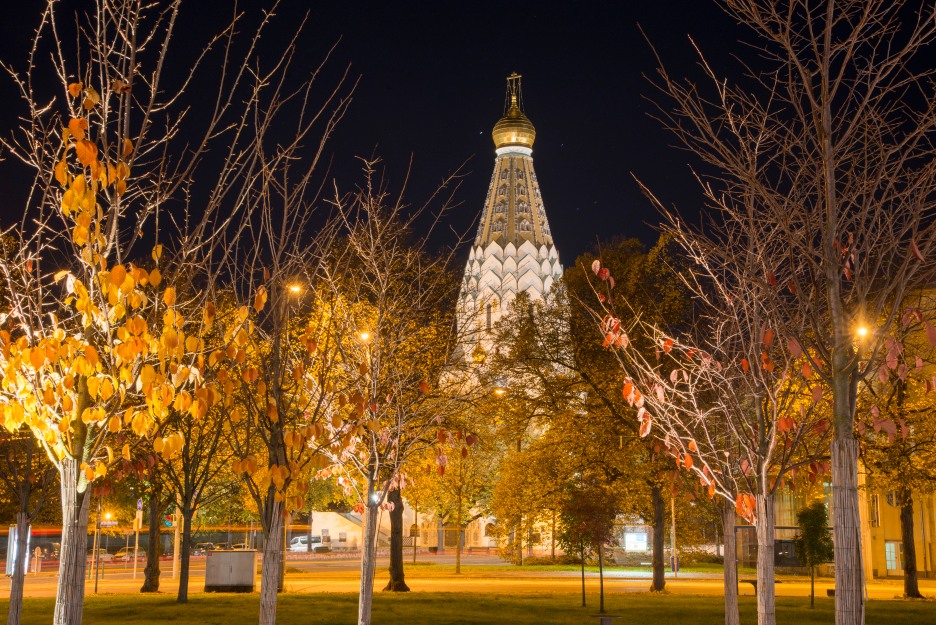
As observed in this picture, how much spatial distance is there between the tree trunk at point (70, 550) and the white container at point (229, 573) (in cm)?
2258

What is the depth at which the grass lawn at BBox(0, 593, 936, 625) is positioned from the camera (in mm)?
21188

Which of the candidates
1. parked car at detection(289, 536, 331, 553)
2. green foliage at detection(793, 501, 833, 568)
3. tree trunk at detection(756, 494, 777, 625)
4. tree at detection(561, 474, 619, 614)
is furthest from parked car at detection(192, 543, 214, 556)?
tree trunk at detection(756, 494, 777, 625)

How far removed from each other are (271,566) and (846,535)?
22.5 feet

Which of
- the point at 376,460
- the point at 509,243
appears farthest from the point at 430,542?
the point at 376,460

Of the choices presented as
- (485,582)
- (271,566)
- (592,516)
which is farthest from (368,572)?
A: (485,582)

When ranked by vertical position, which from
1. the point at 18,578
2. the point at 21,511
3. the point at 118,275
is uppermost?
the point at 118,275

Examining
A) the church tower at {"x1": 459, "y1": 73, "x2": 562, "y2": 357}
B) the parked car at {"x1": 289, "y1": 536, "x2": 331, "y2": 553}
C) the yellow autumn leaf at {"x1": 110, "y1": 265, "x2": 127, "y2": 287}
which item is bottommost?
the parked car at {"x1": 289, "y1": 536, "x2": 331, "y2": 553}

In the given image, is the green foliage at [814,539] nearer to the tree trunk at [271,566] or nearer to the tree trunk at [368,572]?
the tree trunk at [368,572]

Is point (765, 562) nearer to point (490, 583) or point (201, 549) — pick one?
point (490, 583)

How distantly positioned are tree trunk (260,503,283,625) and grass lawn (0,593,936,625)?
9.25m

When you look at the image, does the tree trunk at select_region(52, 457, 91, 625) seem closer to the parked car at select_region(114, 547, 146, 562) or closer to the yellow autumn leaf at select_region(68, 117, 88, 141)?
the yellow autumn leaf at select_region(68, 117, 88, 141)

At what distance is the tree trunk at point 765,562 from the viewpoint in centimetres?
1243

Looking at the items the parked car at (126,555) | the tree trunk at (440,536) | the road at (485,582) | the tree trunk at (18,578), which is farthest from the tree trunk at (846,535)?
the tree trunk at (440,536)

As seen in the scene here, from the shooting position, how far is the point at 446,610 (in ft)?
76.9
